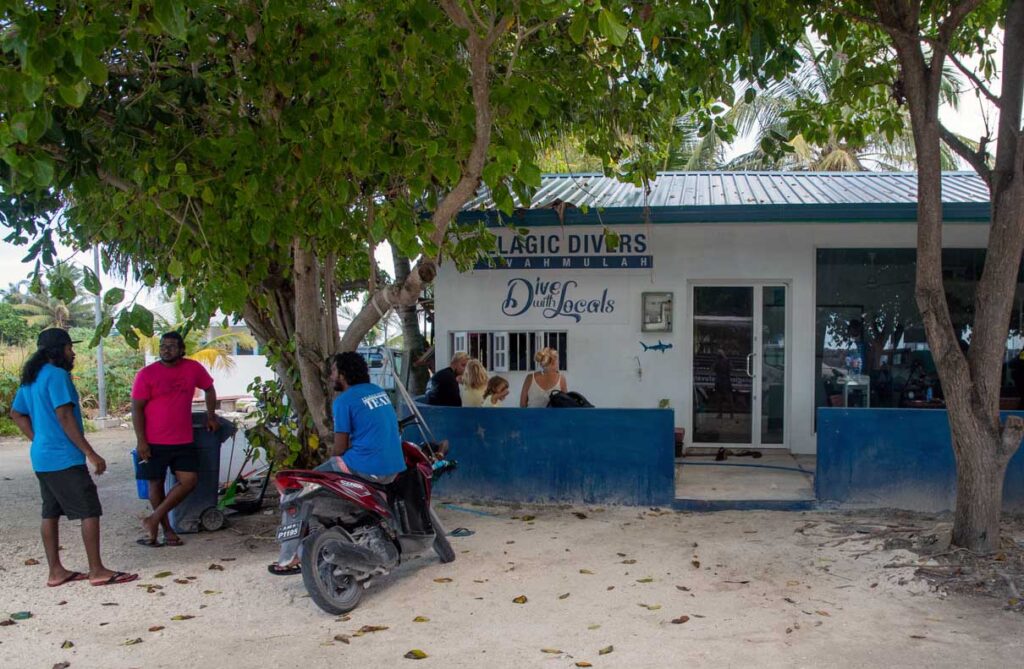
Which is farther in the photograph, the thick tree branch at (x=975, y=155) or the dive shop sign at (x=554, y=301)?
the dive shop sign at (x=554, y=301)

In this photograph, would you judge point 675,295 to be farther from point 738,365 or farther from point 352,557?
point 352,557

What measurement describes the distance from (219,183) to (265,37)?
3.80 ft

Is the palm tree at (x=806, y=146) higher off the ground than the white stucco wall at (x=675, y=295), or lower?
higher

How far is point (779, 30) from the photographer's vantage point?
25.1 feet

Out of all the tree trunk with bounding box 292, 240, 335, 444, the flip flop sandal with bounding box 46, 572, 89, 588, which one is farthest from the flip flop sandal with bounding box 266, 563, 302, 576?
the tree trunk with bounding box 292, 240, 335, 444

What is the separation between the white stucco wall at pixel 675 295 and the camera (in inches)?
421

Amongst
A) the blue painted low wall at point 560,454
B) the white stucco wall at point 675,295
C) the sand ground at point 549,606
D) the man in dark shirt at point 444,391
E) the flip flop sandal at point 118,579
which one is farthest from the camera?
the white stucco wall at point 675,295

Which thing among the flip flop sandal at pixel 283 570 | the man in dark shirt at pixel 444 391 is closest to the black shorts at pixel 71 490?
the flip flop sandal at pixel 283 570

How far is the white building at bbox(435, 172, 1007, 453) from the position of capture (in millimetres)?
10695

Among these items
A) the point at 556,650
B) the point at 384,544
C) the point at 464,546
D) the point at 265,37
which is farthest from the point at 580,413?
the point at 265,37

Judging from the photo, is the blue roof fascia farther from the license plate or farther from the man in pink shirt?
the license plate

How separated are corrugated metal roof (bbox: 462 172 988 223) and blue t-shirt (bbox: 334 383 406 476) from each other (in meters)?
3.88

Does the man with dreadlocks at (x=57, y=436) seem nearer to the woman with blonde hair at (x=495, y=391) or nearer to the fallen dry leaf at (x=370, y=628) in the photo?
the fallen dry leaf at (x=370, y=628)

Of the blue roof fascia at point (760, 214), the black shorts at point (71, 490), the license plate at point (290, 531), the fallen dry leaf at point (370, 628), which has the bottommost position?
the fallen dry leaf at point (370, 628)
